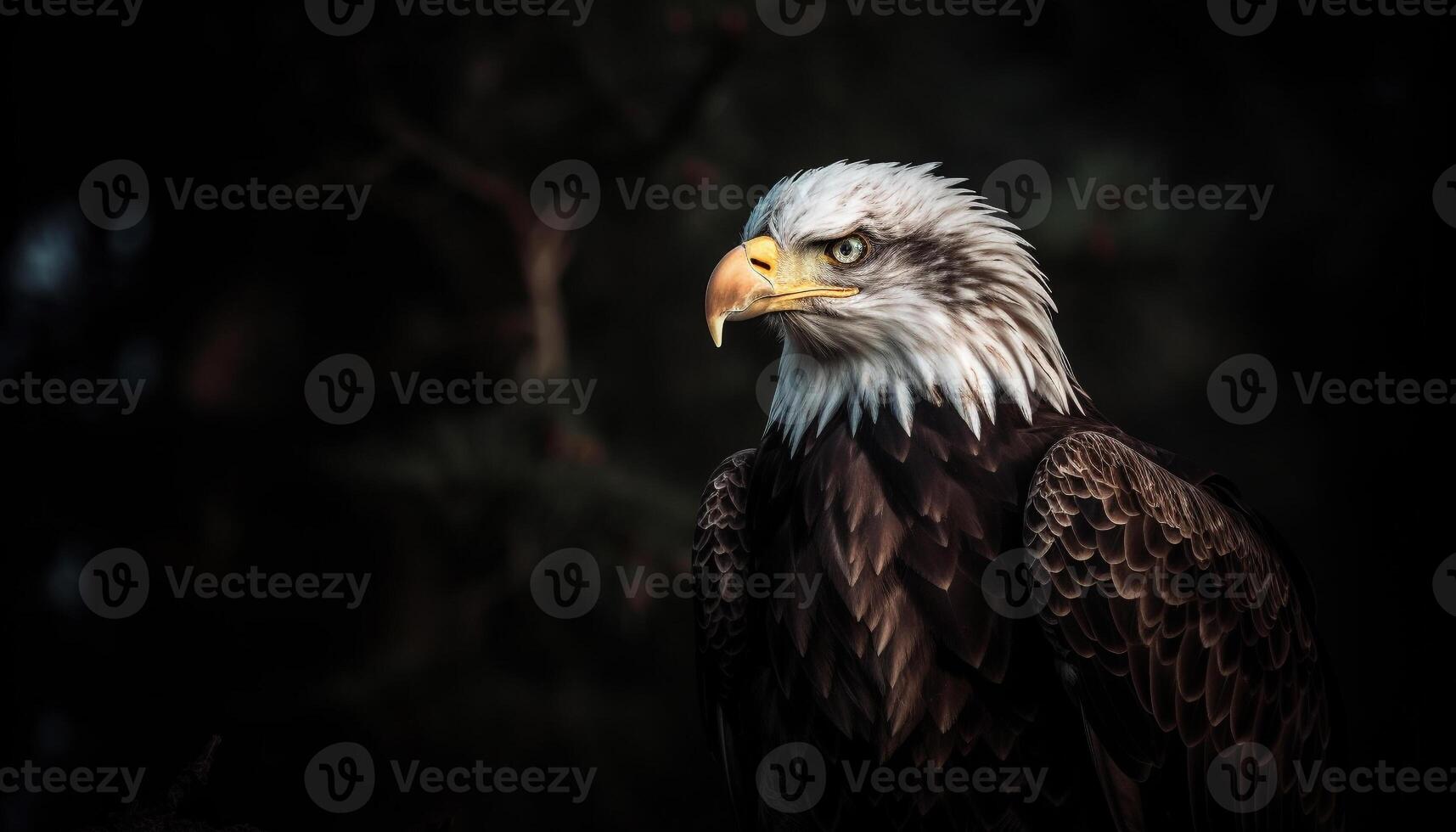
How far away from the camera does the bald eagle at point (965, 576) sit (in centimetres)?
240

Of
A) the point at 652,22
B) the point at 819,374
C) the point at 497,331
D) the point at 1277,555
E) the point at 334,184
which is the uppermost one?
the point at 652,22

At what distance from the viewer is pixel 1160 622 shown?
242cm

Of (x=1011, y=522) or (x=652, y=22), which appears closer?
(x=1011, y=522)

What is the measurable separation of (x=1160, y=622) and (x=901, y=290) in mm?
899

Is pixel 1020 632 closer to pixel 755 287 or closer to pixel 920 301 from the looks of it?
pixel 920 301

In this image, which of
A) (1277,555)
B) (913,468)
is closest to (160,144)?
(913,468)

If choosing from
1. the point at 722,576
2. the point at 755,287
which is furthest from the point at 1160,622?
the point at 755,287

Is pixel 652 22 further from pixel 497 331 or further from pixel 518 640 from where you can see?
pixel 518 640

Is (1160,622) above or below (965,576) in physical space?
below

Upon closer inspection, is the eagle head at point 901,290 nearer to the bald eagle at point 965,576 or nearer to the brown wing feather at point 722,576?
the bald eagle at point 965,576

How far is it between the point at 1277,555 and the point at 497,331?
2413mm

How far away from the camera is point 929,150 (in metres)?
3.73

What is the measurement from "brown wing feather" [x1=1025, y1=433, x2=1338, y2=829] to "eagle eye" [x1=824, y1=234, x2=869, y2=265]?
0.61m

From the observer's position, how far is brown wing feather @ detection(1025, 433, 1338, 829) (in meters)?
2.35
